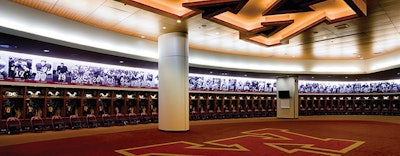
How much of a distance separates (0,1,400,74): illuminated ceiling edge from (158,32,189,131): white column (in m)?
1.51

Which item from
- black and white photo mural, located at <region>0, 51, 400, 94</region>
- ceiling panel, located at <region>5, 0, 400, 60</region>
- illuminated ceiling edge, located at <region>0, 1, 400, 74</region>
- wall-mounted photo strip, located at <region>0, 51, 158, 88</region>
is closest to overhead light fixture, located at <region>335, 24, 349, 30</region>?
ceiling panel, located at <region>5, 0, 400, 60</region>

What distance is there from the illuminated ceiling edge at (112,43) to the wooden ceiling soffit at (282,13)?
12.0 feet

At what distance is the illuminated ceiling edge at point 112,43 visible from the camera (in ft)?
21.7

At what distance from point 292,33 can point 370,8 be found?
93.1 inches

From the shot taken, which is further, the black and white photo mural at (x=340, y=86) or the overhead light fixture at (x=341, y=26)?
the black and white photo mural at (x=340, y=86)

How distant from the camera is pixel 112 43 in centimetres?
930

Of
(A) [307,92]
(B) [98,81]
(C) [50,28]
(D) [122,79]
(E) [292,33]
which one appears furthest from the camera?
(A) [307,92]

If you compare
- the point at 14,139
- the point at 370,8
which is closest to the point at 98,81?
the point at 14,139

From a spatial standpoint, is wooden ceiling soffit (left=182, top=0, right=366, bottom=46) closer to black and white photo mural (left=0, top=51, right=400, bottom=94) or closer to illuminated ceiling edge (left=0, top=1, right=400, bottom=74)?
illuminated ceiling edge (left=0, top=1, right=400, bottom=74)

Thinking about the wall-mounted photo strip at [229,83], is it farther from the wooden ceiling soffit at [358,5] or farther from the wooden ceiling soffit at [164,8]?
the wooden ceiling soffit at [358,5]

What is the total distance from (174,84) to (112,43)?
105 inches

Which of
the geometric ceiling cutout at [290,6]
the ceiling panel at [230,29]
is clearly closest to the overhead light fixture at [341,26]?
the ceiling panel at [230,29]

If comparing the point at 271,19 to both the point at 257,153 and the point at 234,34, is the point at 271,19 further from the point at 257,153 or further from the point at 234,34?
the point at 257,153

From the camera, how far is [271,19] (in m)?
7.87
